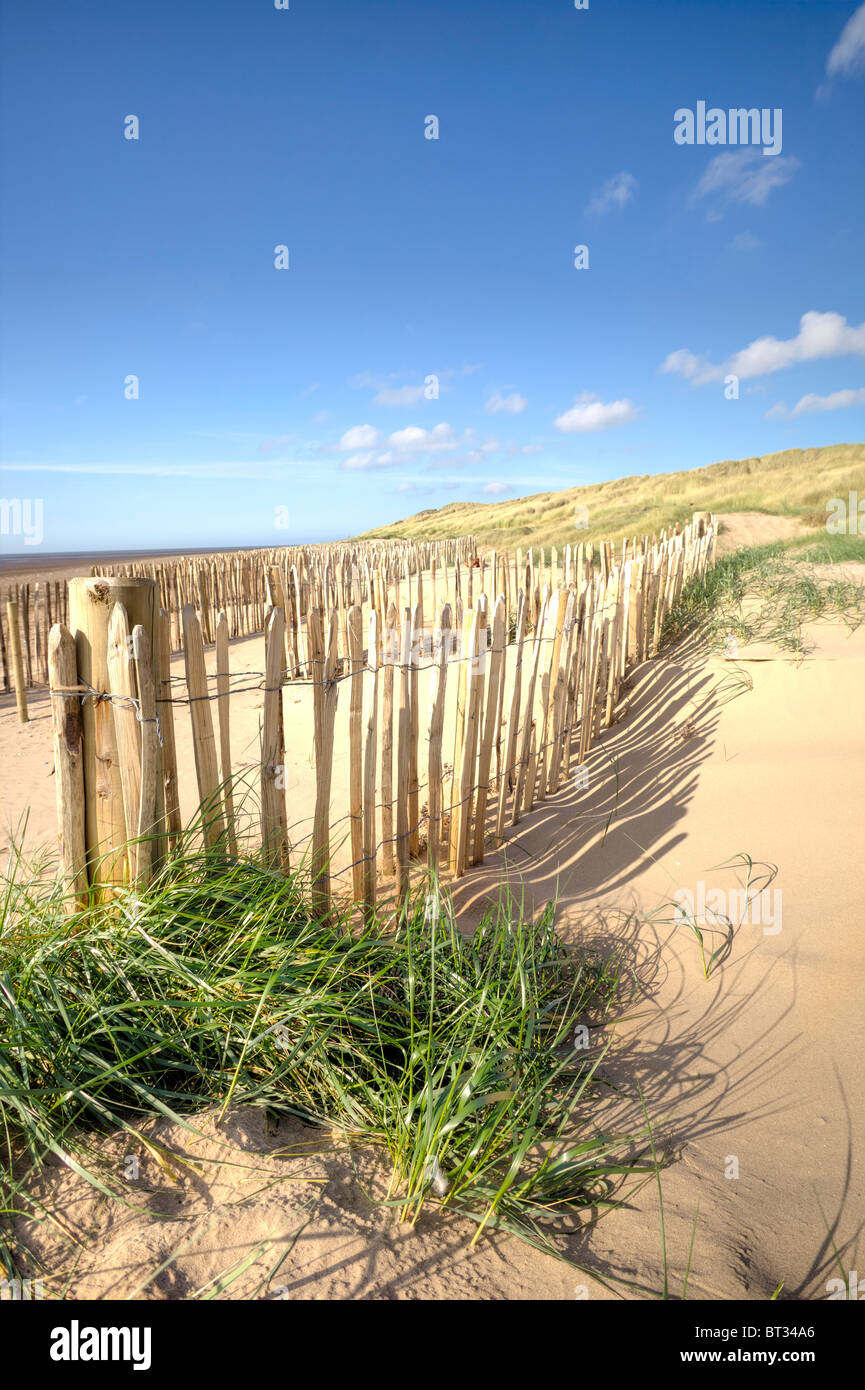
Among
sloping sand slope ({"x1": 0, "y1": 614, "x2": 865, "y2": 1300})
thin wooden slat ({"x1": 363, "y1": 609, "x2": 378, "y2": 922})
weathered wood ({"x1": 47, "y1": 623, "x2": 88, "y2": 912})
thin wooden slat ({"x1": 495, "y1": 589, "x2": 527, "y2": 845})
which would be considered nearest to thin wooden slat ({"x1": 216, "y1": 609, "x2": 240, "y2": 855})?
weathered wood ({"x1": 47, "y1": 623, "x2": 88, "y2": 912})

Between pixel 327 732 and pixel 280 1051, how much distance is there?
125 cm

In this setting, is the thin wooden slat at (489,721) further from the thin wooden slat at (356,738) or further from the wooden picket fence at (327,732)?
the thin wooden slat at (356,738)

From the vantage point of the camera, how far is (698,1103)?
2.19 meters

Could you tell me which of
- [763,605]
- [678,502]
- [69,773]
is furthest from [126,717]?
[678,502]

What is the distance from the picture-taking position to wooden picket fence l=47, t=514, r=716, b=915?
224cm

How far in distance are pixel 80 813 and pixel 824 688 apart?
5.55 m

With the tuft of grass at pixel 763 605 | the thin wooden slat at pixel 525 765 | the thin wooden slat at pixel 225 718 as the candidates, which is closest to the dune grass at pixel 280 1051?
the thin wooden slat at pixel 225 718

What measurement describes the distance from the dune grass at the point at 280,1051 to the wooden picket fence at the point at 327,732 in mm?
247

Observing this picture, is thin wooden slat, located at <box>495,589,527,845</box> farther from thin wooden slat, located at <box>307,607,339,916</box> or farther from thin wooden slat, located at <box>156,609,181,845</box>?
thin wooden slat, located at <box>156,609,181,845</box>

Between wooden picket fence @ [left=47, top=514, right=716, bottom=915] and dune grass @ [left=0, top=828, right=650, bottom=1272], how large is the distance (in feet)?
0.81
